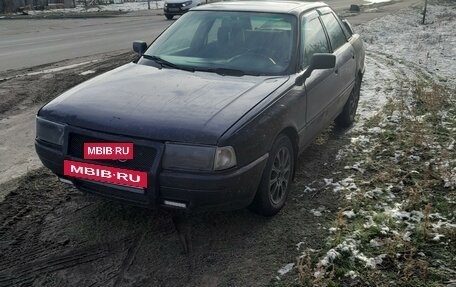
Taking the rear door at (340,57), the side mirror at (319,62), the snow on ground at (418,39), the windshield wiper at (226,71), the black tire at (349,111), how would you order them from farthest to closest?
the snow on ground at (418,39)
the black tire at (349,111)
the rear door at (340,57)
the side mirror at (319,62)
the windshield wiper at (226,71)

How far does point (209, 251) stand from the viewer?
10.8 feet

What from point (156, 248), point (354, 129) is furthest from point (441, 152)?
point (156, 248)

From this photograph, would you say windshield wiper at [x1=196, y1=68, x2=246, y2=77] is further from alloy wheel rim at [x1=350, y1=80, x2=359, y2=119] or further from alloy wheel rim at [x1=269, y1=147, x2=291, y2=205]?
alloy wheel rim at [x1=350, y1=80, x2=359, y2=119]

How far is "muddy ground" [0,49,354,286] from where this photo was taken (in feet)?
9.80

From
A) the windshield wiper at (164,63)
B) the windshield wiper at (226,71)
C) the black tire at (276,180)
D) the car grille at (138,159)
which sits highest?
the windshield wiper at (164,63)

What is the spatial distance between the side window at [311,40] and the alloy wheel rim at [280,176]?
0.99m

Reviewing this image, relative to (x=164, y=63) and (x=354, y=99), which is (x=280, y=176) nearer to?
(x=164, y=63)

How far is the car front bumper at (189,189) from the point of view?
2.99 meters

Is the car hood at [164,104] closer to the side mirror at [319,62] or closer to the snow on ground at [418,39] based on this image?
the side mirror at [319,62]

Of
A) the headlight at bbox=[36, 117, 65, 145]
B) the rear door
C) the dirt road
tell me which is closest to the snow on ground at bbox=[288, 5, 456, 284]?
the dirt road

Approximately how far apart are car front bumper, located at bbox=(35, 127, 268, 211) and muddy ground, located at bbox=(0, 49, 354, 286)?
0.38 m

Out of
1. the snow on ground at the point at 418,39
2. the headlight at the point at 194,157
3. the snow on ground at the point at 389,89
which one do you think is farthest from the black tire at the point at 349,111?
the headlight at the point at 194,157

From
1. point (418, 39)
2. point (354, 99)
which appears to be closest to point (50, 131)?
point (354, 99)

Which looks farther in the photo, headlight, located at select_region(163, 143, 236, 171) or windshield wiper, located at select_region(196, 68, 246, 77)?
windshield wiper, located at select_region(196, 68, 246, 77)
